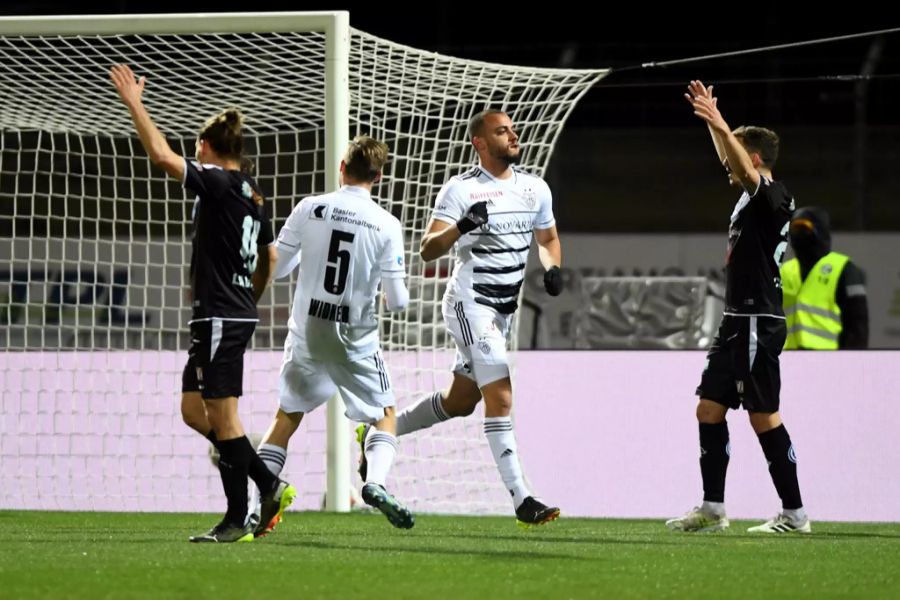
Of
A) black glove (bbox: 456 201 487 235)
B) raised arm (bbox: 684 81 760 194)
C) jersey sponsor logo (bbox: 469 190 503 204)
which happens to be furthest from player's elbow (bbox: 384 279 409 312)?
raised arm (bbox: 684 81 760 194)

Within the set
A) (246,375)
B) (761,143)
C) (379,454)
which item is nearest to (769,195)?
(761,143)

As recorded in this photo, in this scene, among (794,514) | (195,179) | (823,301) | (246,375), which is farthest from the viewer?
(823,301)

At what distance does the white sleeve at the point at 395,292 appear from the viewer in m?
5.14

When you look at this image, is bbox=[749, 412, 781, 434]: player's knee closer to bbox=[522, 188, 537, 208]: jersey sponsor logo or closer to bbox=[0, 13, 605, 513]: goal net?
bbox=[522, 188, 537, 208]: jersey sponsor logo

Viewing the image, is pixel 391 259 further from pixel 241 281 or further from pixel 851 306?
pixel 851 306

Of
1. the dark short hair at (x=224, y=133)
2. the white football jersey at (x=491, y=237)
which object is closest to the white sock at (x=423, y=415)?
the white football jersey at (x=491, y=237)

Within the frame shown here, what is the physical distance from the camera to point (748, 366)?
5531 mm

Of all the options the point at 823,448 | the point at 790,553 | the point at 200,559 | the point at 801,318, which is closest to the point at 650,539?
the point at 790,553

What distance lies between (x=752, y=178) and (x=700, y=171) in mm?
8508

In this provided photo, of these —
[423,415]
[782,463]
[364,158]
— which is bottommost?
[782,463]

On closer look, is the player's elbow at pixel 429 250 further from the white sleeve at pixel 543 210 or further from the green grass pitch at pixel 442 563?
the green grass pitch at pixel 442 563

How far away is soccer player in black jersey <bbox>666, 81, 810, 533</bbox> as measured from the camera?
18.2 ft

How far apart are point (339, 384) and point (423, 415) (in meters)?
0.87

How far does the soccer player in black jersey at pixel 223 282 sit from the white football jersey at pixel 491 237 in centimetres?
95
